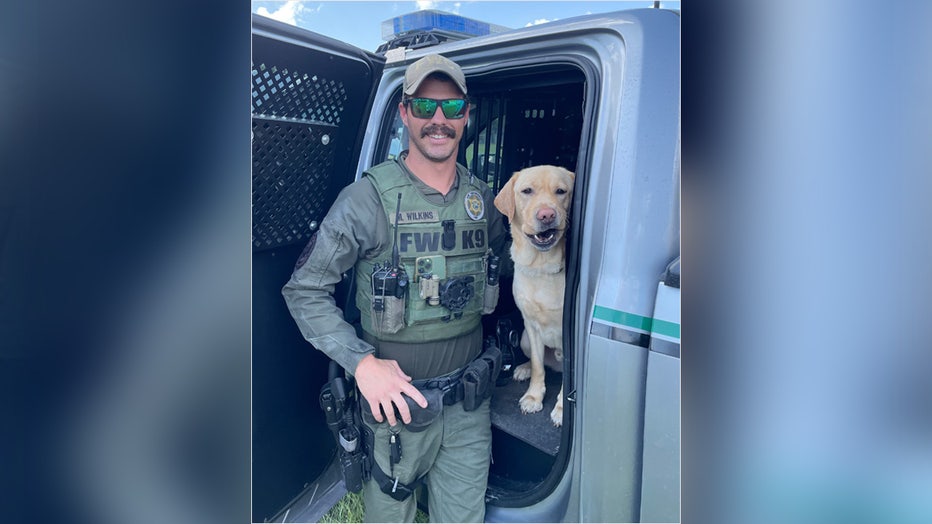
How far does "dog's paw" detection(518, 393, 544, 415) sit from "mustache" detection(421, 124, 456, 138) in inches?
46.3

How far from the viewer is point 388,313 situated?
4.56 ft

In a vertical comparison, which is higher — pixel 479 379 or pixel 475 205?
pixel 475 205

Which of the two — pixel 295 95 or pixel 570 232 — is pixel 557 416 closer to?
pixel 570 232

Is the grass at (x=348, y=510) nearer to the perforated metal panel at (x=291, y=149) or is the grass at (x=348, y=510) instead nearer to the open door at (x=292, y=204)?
the open door at (x=292, y=204)

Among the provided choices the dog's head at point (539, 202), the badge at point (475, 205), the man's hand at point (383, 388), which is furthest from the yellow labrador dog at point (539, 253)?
the man's hand at point (383, 388)

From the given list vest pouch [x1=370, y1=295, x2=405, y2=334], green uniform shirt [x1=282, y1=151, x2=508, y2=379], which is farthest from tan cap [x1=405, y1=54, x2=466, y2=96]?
vest pouch [x1=370, y1=295, x2=405, y2=334]

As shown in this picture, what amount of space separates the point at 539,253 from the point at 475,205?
0.38 m

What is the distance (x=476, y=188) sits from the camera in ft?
5.02

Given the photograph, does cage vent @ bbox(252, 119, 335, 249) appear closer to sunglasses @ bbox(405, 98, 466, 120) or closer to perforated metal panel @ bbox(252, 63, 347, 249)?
perforated metal panel @ bbox(252, 63, 347, 249)

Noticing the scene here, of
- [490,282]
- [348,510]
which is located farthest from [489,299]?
[348,510]
